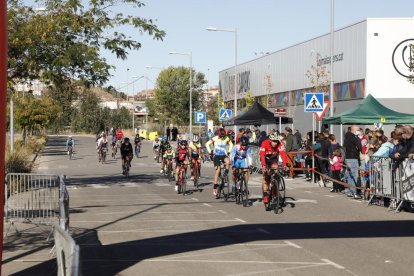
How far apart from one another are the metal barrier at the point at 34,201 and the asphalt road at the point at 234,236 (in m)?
0.67

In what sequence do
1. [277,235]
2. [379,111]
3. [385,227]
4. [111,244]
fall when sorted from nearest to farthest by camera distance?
[111,244], [277,235], [385,227], [379,111]

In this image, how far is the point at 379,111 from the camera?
81.9 ft

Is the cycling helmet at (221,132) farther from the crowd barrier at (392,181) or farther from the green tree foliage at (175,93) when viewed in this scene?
the green tree foliage at (175,93)

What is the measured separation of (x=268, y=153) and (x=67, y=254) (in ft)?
37.5

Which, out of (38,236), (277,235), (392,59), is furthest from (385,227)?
(392,59)

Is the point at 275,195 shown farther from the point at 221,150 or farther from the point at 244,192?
the point at 221,150

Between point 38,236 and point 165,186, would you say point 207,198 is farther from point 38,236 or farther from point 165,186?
point 38,236

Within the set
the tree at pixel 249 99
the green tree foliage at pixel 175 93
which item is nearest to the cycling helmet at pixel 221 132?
the tree at pixel 249 99

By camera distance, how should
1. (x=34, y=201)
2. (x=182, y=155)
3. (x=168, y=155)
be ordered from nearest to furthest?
(x=34, y=201), (x=182, y=155), (x=168, y=155)

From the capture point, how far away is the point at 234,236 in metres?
12.7

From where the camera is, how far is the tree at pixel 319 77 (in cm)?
4715

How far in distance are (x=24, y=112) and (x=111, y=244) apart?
150 feet

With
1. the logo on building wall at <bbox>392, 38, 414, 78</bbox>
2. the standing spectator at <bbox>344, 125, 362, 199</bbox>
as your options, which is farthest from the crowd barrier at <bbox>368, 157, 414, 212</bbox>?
the logo on building wall at <bbox>392, 38, 414, 78</bbox>

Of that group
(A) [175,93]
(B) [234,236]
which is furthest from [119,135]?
(A) [175,93]
